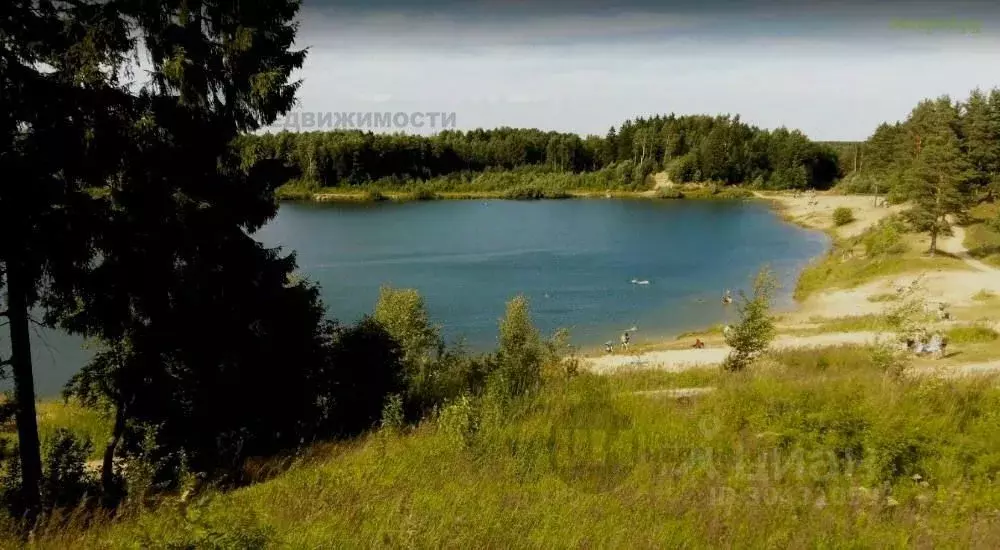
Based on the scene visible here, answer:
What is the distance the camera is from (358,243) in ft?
214

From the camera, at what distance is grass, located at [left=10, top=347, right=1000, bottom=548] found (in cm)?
456

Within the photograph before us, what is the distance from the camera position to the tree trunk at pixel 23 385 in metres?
9.57

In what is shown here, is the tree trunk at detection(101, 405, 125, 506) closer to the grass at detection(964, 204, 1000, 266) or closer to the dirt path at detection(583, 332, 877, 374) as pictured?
the dirt path at detection(583, 332, 877, 374)

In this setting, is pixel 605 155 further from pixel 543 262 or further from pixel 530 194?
pixel 543 262

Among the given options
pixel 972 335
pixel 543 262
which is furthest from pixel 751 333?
pixel 543 262

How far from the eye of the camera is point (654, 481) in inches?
231

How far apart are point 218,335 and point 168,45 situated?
17.7 ft

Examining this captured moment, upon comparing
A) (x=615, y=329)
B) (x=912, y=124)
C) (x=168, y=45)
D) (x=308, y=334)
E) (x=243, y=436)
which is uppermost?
(x=912, y=124)

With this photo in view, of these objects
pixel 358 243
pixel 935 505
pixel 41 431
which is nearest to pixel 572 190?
pixel 358 243

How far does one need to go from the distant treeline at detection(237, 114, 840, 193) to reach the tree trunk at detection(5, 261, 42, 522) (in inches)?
4113

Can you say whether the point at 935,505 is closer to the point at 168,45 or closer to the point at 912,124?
the point at 168,45

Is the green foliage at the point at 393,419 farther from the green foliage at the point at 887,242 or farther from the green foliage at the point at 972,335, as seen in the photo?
the green foliage at the point at 887,242

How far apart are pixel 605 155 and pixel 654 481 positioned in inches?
5862

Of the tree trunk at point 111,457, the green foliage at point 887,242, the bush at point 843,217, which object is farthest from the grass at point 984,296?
the bush at point 843,217
